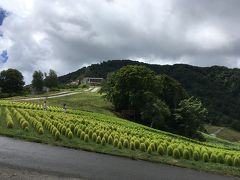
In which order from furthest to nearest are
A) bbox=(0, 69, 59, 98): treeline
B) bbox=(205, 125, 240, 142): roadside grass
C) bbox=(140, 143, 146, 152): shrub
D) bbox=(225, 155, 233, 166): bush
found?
bbox=(205, 125, 240, 142): roadside grass < bbox=(0, 69, 59, 98): treeline < bbox=(140, 143, 146, 152): shrub < bbox=(225, 155, 233, 166): bush

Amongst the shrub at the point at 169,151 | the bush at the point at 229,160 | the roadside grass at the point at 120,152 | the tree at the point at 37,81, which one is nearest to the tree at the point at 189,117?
the bush at the point at 229,160

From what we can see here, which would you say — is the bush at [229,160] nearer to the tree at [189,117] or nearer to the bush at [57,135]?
the bush at [57,135]

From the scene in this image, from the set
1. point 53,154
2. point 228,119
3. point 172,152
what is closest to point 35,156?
point 53,154

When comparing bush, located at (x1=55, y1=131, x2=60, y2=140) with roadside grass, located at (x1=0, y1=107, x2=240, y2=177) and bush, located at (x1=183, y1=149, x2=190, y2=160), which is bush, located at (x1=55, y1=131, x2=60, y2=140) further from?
bush, located at (x1=183, y1=149, x2=190, y2=160)

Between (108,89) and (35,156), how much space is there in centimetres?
7727

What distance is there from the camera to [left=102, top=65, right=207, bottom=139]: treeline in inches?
3425

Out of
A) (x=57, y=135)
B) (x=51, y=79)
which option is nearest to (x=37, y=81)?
→ (x=51, y=79)

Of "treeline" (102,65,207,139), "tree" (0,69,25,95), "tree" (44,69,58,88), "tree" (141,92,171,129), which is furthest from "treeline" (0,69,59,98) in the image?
"tree" (141,92,171,129)

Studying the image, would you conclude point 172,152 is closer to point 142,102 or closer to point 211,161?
point 211,161

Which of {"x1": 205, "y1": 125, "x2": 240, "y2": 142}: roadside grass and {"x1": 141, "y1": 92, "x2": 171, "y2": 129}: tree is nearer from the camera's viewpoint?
{"x1": 141, "y1": 92, "x2": 171, "y2": 129}: tree

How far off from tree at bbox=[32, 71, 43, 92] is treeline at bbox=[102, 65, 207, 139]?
60.9 m

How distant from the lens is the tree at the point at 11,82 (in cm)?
14062

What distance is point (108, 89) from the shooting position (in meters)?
98.5

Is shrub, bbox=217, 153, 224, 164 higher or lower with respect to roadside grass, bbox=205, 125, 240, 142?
higher
